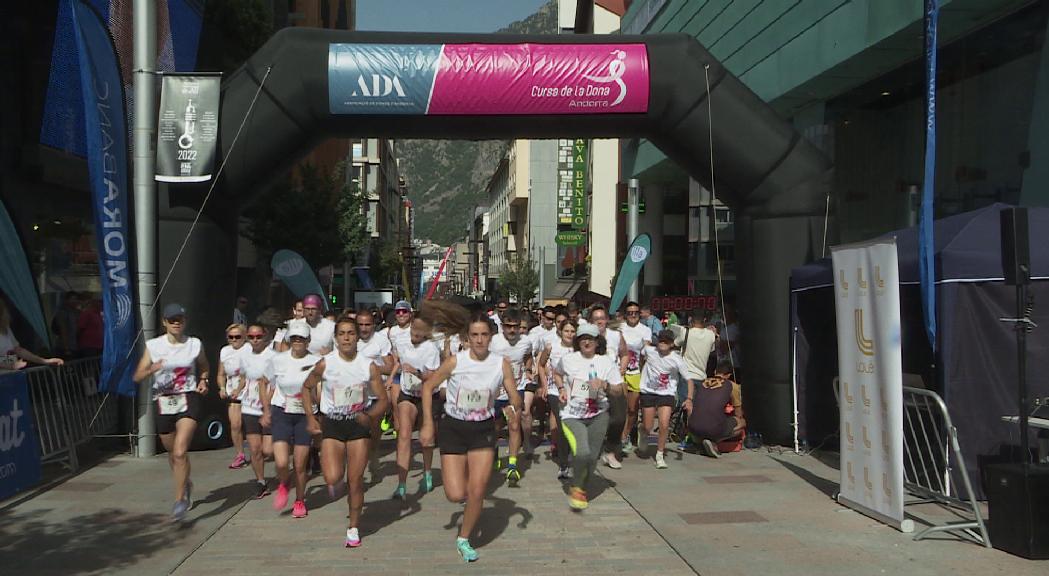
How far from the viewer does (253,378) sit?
8.56m

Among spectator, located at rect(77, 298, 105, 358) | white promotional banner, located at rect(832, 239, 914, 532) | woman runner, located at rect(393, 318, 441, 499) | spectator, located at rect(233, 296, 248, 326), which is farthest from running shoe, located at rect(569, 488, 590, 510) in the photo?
spectator, located at rect(77, 298, 105, 358)

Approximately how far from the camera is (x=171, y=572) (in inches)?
238

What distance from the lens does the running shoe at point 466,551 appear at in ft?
20.8

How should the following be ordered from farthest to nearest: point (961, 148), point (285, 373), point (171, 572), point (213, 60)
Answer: point (213, 60)
point (961, 148)
point (285, 373)
point (171, 572)

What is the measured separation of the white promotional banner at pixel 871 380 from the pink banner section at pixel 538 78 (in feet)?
13.4

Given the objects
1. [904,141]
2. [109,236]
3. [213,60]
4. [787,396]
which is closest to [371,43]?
[109,236]

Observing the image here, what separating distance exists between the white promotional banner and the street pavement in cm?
29

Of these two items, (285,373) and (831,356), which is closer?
(285,373)

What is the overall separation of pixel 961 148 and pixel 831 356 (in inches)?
148

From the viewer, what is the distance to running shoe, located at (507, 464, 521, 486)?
9203 mm

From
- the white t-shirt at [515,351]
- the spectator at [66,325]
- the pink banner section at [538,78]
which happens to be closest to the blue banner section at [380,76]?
the pink banner section at [538,78]

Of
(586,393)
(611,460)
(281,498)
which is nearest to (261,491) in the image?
(281,498)

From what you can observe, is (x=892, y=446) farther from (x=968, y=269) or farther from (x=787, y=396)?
(x=787, y=396)

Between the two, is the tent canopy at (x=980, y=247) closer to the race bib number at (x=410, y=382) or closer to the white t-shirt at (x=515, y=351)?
the white t-shirt at (x=515, y=351)
